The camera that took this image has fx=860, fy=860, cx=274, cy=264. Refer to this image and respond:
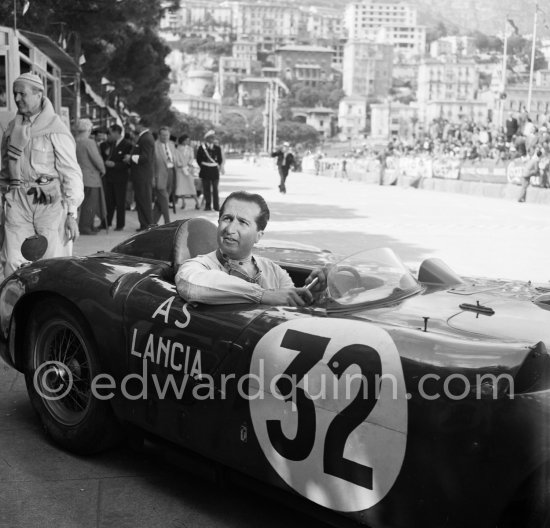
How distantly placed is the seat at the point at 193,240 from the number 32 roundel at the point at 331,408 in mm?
989

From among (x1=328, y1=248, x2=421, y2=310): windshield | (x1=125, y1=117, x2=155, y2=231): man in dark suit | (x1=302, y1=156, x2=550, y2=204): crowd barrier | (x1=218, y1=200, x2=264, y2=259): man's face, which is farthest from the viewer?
(x1=302, y1=156, x2=550, y2=204): crowd barrier

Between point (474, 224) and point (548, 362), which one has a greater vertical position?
point (548, 362)

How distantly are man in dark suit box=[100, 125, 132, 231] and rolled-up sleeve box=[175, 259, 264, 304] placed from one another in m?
10.9

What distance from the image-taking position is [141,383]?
3537 millimetres

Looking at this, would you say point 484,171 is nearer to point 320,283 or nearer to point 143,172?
point 143,172

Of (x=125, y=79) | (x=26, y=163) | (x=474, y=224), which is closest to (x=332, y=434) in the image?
(x=26, y=163)

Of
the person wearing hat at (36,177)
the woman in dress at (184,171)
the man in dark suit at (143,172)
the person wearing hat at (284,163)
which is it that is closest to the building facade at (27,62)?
the man in dark suit at (143,172)

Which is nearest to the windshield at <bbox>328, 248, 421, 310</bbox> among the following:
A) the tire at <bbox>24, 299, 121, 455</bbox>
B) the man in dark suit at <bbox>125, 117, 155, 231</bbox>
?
the tire at <bbox>24, 299, 121, 455</bbox>

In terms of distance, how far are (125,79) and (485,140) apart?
61.2ft

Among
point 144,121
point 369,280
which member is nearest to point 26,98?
point 369,280

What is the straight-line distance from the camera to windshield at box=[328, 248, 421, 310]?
3.26m

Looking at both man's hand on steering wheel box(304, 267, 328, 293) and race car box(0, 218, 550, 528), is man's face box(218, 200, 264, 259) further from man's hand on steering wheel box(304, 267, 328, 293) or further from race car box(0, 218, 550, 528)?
man's hand on steering wheel box(304, 267, 328, 293)

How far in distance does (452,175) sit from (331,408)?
31.6 metres

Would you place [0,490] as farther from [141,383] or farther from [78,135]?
[78,135]
